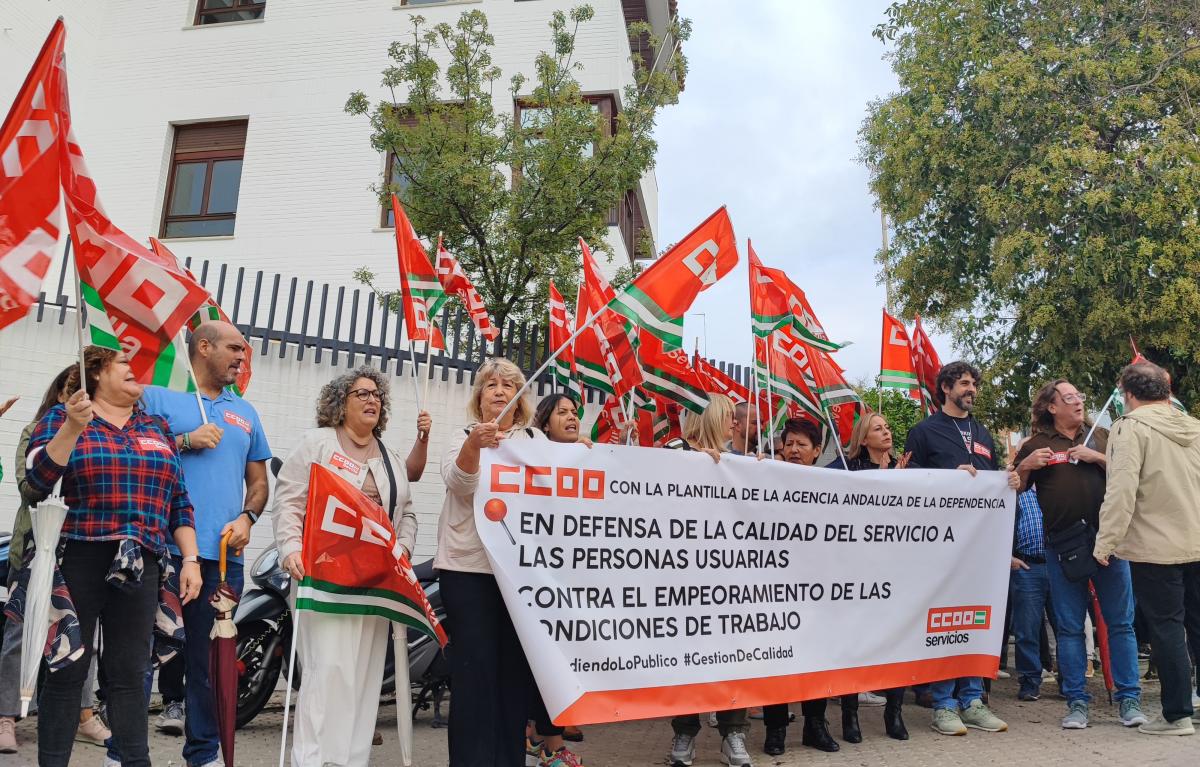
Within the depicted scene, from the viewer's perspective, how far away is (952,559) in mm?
5742

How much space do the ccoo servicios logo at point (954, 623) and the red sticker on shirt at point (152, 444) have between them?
14.3 feet

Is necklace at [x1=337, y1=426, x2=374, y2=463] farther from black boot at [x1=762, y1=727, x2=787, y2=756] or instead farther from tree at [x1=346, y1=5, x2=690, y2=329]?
tree at [x1=346, y1=5, x2=690, y2=329]

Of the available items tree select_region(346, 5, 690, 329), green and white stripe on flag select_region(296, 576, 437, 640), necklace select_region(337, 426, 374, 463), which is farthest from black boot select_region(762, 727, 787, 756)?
tree select_region(346, 5, 690, 329)

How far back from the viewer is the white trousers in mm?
3984

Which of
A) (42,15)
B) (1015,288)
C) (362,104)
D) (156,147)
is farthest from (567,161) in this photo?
(42,15)

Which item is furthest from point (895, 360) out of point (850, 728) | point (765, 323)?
point (850, 728)

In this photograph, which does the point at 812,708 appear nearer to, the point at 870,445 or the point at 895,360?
the point at 870,445

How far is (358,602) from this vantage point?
4.16 meters

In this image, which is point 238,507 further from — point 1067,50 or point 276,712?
point 1067,50

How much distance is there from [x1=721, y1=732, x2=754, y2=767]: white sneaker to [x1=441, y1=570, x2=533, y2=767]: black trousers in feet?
4.05

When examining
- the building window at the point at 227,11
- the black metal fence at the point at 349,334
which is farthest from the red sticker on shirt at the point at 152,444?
the building window at the point at 227,11

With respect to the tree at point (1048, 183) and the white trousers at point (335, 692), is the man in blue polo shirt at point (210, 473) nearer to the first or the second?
the white trousers at point (335, 692)

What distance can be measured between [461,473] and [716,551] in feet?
5.02

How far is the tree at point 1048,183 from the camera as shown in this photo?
11070 millimetres
